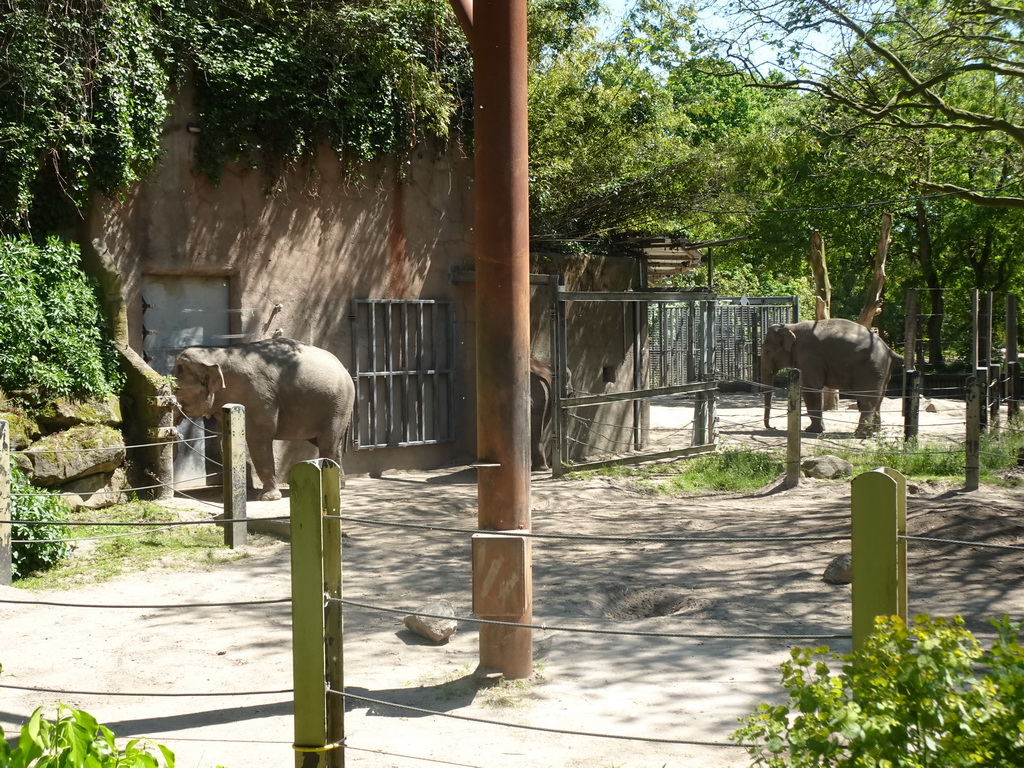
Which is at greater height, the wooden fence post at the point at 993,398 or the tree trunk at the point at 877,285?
the tree trunk at the point at 877,285

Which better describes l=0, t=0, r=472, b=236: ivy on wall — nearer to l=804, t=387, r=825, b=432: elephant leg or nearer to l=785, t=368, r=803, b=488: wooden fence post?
l=785, t=368, r=803, b=488: wooden fence post

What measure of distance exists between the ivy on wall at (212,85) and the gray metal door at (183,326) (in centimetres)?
118

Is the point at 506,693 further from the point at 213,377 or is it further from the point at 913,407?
the point at 913,407

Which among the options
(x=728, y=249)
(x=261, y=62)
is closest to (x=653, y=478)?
(x=261, y=62)

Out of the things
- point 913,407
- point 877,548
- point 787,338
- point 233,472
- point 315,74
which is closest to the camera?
point 877,548

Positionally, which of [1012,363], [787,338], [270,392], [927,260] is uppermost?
[927,260]

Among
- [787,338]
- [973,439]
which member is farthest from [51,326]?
[787,338]

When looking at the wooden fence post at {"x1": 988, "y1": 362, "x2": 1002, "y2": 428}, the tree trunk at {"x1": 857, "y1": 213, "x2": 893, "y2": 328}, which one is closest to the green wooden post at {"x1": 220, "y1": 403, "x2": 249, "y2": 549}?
the wooden fence post at {"x1": 988, "y1": 362, "x2": 1002, "y2": 428}

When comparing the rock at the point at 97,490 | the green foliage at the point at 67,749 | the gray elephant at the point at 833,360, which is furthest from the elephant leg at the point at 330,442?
the green foliage at the point at 67,749

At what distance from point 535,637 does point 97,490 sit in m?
5.43

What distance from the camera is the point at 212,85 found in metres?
11.5

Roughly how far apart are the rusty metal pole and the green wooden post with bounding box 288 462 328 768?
1.35 metres

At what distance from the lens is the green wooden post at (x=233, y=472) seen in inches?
337

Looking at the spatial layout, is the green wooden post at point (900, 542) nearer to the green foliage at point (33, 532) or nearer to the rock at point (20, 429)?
the green foliage at point (33, 532)
